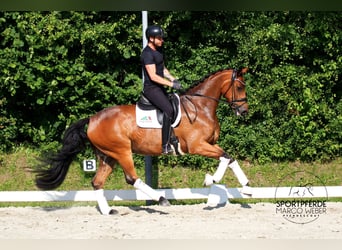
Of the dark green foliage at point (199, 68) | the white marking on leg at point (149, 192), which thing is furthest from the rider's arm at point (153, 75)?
the dark green foliage at point (199, 68)

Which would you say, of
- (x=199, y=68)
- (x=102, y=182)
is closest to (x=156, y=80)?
(x=102, y=182)

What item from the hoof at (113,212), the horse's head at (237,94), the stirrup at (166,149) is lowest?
the hoof at (113,212)

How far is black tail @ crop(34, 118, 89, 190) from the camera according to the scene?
7137mm

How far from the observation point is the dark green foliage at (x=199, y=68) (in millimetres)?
10398

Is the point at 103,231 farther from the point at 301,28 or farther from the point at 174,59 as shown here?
the point at 301,28

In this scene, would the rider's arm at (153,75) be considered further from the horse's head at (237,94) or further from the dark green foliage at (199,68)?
the dark green foliage at (199,68)

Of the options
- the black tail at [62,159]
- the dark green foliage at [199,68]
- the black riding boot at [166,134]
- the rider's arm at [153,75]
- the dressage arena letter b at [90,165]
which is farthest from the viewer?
the dark green foliage at [199,68]

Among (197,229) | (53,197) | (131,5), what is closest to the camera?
(131,5)

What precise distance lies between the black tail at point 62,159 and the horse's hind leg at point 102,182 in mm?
371

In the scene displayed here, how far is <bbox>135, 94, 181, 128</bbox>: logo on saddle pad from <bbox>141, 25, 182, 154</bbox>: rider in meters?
0.07

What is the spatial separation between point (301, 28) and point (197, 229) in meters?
5.99

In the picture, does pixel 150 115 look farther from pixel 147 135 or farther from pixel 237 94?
pixel 237 94

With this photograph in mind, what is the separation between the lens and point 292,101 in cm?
1062

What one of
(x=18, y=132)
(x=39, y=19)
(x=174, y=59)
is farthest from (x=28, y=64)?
(x=174, y=59)
